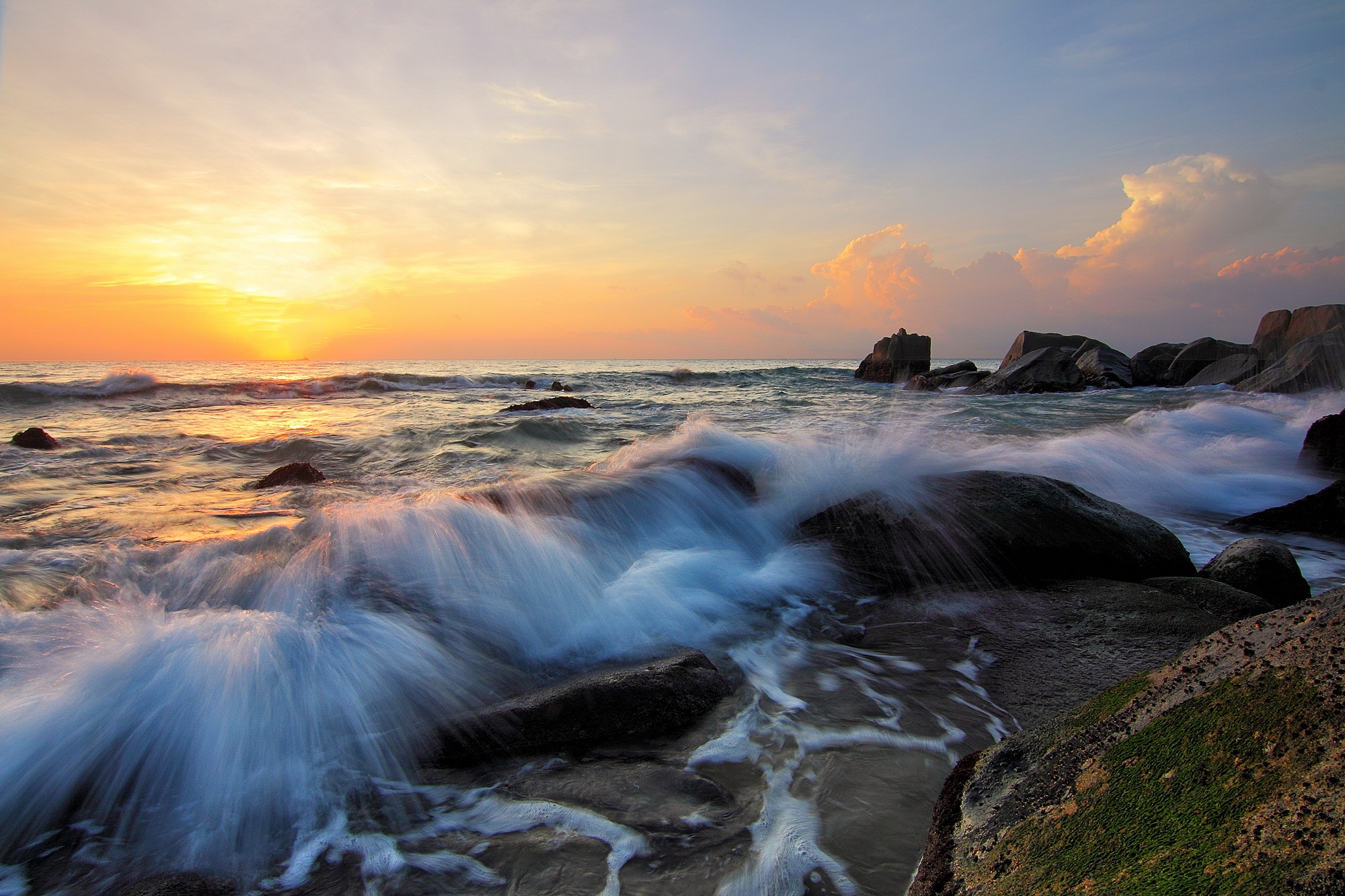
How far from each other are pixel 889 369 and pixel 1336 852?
32.0 metres

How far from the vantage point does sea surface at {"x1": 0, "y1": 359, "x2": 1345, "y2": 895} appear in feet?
6.20

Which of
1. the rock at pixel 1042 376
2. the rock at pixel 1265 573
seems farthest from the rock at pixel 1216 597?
the rock at pixel 1042 376

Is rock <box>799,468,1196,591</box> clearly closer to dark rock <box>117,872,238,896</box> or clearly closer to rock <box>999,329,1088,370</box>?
dark rock <box>117,872,238,896</box>

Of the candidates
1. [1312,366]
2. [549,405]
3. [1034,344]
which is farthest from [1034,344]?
[549,405]

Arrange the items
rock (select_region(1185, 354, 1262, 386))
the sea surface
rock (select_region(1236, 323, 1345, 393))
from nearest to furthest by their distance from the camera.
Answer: the sea surface, rock (select_region(1236, 323, 1345, 393)), rock (select_region(1185, 354, 1262, 386))

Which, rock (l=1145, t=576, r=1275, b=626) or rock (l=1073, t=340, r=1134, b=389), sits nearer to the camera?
rock (l=1145, t=576, r=1275, b=626)

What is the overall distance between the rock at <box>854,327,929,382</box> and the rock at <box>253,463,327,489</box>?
2769cm

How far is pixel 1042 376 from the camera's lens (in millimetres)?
20062

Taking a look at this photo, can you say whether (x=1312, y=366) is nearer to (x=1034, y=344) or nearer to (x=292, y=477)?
(x=1034, y=344)

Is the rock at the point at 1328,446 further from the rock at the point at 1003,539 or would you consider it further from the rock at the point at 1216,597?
the rock at the point at 1216,597

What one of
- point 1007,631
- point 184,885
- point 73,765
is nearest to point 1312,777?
point 1007,631

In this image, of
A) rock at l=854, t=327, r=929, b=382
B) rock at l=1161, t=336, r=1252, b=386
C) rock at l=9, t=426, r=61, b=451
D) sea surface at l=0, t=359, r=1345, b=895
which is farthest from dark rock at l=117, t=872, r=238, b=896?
rock at l=854, t=327, r=929, b=382

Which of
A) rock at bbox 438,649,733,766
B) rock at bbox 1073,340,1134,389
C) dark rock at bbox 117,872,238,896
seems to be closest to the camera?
dark rock at bbox 117,872,238,896

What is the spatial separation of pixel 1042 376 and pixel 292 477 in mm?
20889
